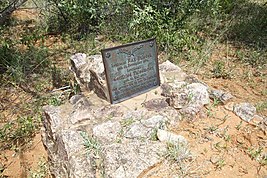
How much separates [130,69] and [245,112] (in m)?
1.21

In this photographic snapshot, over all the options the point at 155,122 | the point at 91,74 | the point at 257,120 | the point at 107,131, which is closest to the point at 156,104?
the point at 155,122

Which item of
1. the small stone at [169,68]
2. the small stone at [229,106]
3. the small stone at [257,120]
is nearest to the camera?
the small stone at [257,120]

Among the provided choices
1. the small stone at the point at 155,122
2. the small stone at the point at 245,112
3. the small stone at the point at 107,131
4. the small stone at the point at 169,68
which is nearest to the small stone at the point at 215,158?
the small stone at the point at 155,122

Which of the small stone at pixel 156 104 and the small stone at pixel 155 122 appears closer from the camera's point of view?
the small stone at pixel 155 122

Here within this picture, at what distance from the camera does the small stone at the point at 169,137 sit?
2193 mm

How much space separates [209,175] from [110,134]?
0.85 meters

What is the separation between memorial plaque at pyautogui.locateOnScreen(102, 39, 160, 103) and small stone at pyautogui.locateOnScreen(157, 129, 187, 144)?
2.14 ft

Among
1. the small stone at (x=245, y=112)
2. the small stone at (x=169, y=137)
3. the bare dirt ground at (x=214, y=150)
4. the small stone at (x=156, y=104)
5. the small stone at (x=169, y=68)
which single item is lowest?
the bare dirt ground at (x=214, y=150)

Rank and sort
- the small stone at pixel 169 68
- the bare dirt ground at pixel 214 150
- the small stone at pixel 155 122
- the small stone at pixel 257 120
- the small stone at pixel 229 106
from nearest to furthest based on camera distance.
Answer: the bare dirt ground at pixel 214 150
the small stone at pixel 155 122
the small stone at pixel 257 120
the small stone at pixel 229 106
the small stone at pixel 169 68

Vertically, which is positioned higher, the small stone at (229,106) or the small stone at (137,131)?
the small stone at (137,131)

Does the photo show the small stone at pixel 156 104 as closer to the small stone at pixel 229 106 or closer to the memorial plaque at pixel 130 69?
the memorial plaque at pixel 130 69

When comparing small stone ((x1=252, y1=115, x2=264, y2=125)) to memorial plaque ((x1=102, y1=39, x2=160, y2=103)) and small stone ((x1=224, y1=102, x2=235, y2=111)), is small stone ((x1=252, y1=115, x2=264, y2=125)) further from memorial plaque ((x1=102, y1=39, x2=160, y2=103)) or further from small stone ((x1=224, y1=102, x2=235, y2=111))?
memorial plaque ((x1=102, y1=39, x2=160, y2=103))

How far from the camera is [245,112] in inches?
103

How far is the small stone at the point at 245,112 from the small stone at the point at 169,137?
73 centimetres
